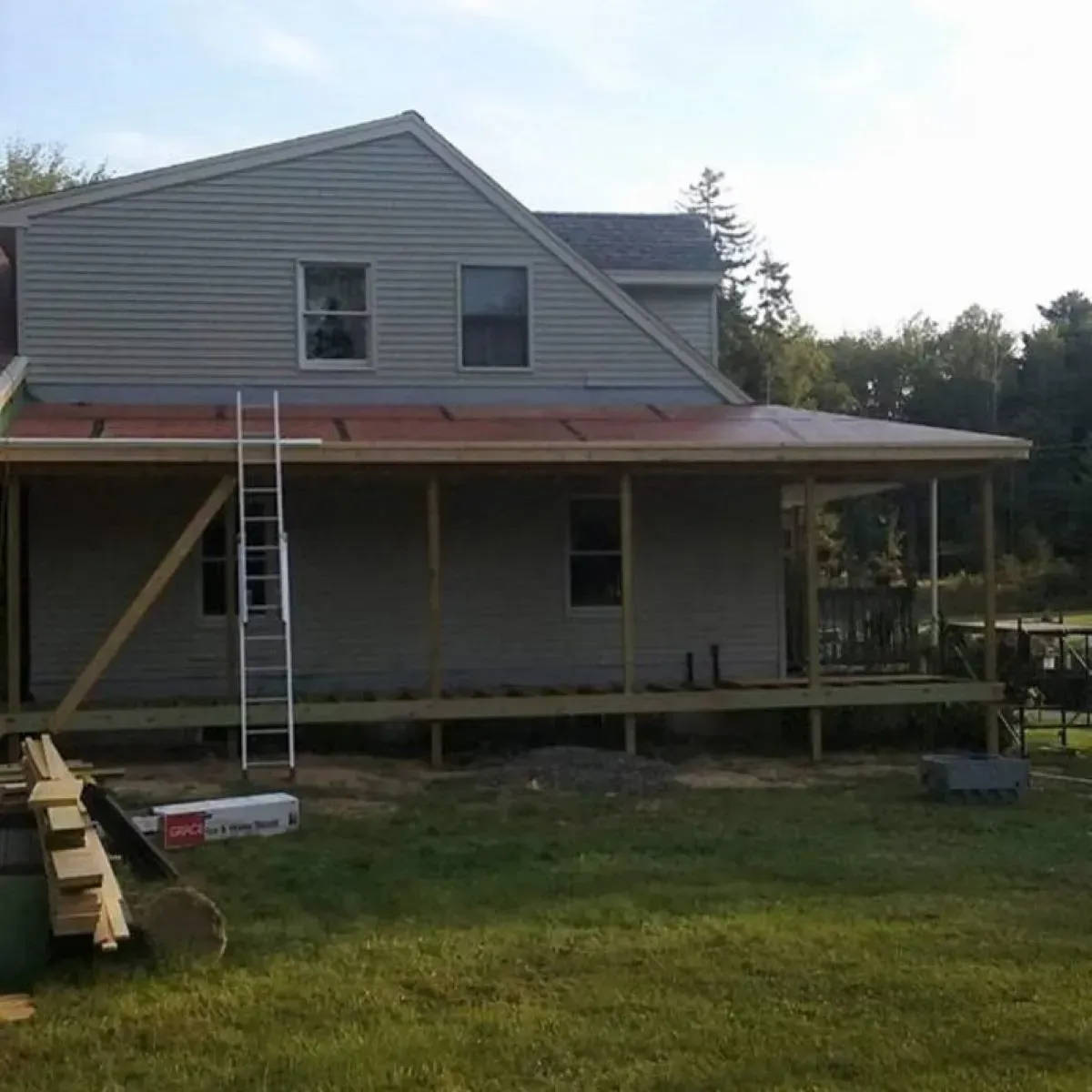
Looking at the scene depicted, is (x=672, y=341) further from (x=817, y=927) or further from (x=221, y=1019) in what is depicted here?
(x=221, y=1019)

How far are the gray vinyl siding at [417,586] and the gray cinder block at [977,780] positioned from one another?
212 inches

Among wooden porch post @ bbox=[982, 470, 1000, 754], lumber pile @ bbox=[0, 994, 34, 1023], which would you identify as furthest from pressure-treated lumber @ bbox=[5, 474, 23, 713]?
wooden porch post @ bbox=[982, 470, 1000, 754]

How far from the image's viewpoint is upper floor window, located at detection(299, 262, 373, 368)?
16531 mm

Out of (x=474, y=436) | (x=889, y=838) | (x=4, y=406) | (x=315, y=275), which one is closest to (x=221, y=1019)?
(x=889, y=838)

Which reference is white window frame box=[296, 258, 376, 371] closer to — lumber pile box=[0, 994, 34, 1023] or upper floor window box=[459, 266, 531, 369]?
upper floor window box=[459, 266, 531, 369]

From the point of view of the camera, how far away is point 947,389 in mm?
69000

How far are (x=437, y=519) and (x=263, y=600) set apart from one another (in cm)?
320

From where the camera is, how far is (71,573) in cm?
1541

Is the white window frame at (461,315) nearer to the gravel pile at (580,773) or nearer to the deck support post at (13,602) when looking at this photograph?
the gravel pile at (580,773)

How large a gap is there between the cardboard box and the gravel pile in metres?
2.63

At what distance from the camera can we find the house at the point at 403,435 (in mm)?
14617

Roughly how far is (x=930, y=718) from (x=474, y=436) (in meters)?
5.48

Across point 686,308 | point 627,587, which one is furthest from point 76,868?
point 686,308

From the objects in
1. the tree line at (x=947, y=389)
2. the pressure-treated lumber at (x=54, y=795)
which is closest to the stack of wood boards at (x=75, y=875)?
the pressure-treated lumber at (x=54, y=795)
